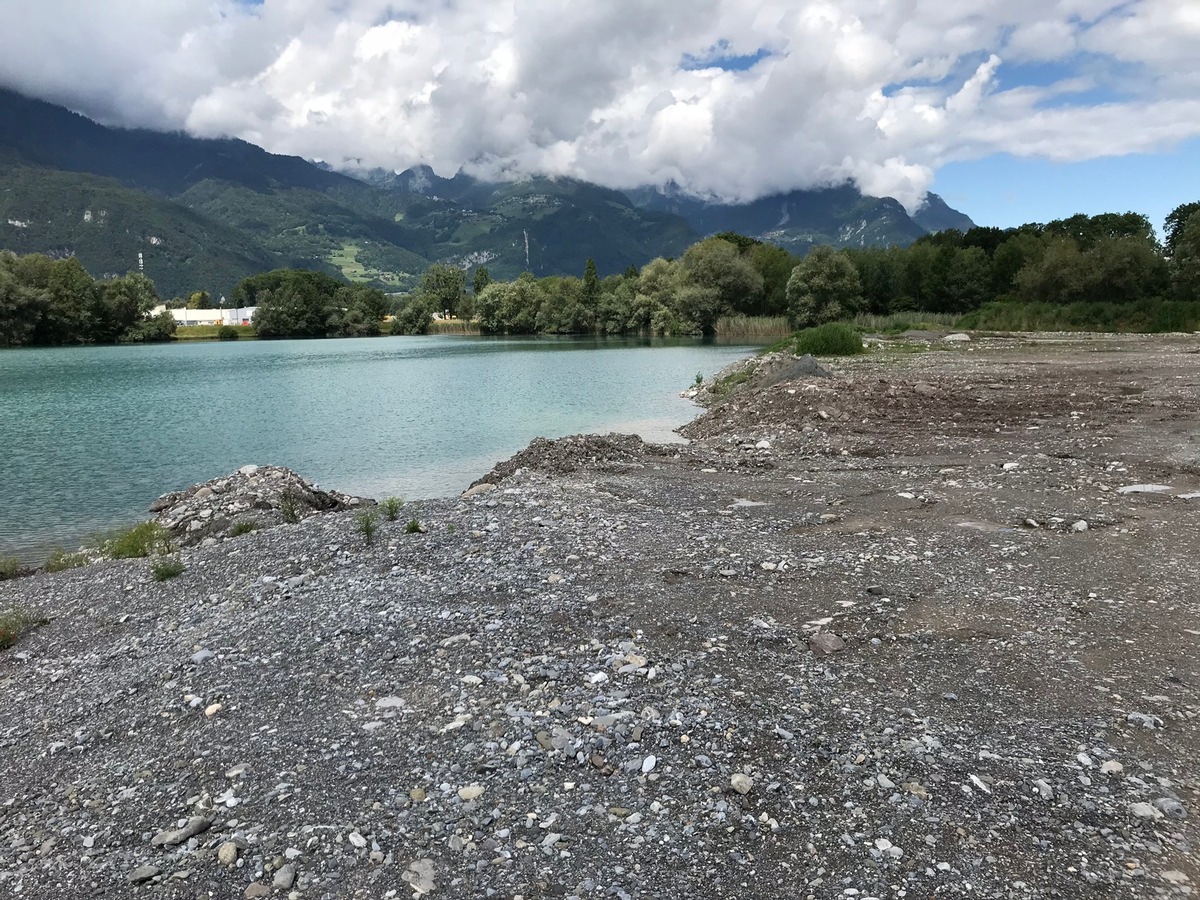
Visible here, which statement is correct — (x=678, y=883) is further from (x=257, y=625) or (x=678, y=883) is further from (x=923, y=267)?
(x=923, y=267)

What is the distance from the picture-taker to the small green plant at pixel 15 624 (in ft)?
36.2

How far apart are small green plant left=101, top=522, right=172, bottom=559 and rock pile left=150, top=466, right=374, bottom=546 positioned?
0.49 meters

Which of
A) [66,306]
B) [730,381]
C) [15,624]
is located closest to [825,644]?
[15,624]

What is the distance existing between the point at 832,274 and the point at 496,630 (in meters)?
105

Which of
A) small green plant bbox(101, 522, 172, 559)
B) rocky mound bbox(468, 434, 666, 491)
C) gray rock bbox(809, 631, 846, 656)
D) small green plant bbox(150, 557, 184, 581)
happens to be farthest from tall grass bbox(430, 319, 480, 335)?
gray rock bbox(809, 631, 846, 656)

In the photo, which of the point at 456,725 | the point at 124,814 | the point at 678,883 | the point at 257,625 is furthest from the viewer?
the point at 257,625

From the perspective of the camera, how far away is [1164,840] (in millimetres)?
5594

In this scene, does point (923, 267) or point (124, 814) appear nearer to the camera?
point (124, 814)

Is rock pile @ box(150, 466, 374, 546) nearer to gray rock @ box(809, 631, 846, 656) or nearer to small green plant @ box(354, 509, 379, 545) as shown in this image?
small green plant @ box(354, 509, 379, 545)

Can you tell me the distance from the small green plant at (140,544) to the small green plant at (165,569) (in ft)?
6.80

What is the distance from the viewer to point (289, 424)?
3988 cm

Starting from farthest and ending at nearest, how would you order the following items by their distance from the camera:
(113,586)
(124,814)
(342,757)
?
1. (113,586)
2. (342,757)
3. (124,814)

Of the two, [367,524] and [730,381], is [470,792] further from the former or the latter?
[730,381]

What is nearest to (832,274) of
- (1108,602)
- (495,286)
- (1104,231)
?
(1104,231)
